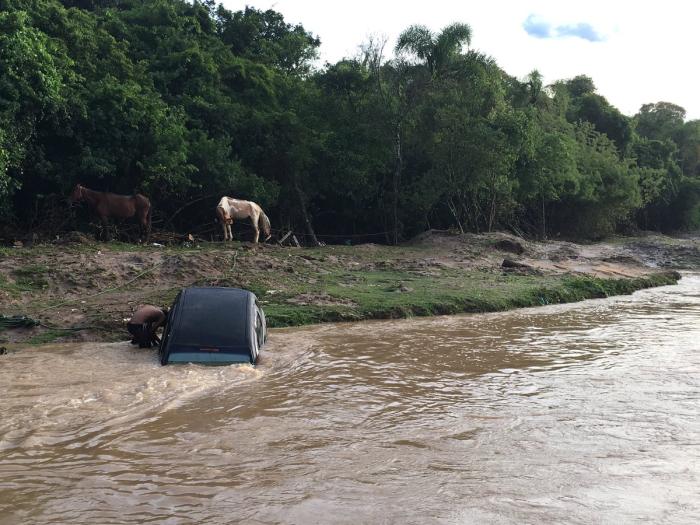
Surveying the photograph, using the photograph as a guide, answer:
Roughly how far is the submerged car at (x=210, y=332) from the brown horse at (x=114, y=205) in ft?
31.1

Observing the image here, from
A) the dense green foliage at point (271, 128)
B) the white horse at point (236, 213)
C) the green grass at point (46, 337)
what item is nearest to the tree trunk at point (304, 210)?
the dense green foliage at point (271, 128)

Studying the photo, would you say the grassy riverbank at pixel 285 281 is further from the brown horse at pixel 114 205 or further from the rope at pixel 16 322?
the brown horse at pixel 114 205

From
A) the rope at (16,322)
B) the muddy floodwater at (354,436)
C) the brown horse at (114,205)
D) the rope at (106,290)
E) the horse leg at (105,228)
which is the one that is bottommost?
the muddy floodwater at (354,436)

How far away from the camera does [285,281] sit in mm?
13039

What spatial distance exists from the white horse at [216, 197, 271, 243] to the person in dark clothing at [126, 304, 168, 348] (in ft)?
31.5

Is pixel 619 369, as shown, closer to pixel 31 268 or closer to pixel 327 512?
pixel 327 512

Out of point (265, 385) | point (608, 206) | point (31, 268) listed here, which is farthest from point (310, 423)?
point (608, 206)

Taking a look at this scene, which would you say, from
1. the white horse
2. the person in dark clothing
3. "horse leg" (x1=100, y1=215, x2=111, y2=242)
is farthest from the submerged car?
the white horse

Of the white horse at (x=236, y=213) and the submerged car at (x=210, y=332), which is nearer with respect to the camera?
the submerged car at (x=210, y=332)

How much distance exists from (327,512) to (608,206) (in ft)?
114

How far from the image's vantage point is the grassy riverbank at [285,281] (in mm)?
10086

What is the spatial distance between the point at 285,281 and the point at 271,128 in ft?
32.2

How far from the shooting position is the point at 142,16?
917 inches

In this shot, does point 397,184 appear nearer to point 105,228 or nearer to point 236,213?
point 236,213
